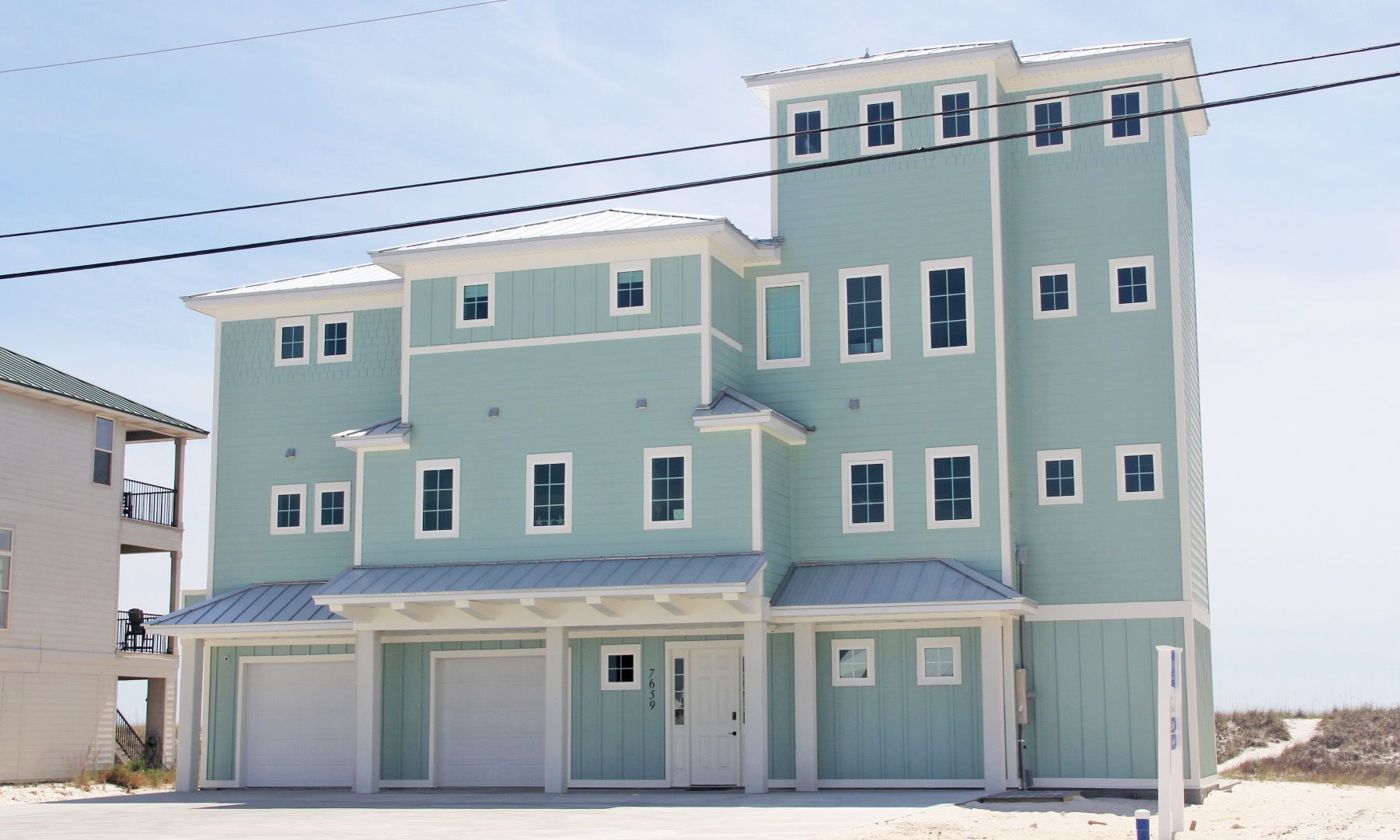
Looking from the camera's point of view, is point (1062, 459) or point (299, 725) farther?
point (299, 725)

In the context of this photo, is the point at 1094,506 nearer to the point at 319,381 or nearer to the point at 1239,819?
the point at 1239,819

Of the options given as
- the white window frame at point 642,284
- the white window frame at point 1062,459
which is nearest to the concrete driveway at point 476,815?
the white window frame at point 1062,459

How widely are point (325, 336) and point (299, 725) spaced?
6.96 metres

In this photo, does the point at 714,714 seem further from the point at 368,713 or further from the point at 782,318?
the point at 782,318

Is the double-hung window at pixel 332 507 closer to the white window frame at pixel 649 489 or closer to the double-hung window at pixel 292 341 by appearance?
the double-hung window at pixel 292 341

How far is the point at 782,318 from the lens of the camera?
27.3 meters

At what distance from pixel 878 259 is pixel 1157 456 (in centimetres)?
545

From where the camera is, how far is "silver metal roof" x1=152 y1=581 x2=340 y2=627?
27500 millimetres

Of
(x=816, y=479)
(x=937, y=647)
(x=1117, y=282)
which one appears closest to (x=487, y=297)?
(x=816, y=479)

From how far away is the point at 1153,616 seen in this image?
83.0ft

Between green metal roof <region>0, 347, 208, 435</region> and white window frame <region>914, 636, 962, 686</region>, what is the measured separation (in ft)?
61.4

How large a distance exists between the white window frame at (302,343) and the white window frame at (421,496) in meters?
4.22

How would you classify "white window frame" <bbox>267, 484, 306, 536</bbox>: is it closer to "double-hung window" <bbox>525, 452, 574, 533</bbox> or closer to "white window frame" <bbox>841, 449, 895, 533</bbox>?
"double-hung window" <bbox>525, 452, 574, 533</bbox>

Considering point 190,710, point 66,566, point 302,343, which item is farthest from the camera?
point 66,566
